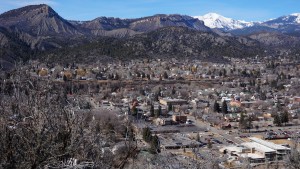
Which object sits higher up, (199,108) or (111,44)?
(111,44)

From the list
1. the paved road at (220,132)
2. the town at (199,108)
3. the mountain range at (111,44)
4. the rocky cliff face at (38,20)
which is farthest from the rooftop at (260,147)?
the rocky cliff face at (38,20)

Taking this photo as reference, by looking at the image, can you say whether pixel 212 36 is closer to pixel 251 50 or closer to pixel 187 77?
pixel 251 50

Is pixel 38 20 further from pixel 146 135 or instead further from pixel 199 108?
pixel 146 135

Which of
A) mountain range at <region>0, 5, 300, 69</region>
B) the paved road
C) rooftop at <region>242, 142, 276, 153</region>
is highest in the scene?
mountain range at <region>0, 5, 300, 69</region>

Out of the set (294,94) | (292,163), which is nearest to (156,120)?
(294,94)

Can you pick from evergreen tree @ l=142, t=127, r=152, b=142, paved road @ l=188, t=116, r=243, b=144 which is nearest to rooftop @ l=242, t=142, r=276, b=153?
paved road @ l=188, t=116, r=243, b=144

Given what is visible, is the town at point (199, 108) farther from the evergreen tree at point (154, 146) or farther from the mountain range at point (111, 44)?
the mountain range at point (111, 44)

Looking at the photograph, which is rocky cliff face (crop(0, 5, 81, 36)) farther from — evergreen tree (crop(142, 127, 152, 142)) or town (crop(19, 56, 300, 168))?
evergreen tree (crop(142, 127, 152, 142))

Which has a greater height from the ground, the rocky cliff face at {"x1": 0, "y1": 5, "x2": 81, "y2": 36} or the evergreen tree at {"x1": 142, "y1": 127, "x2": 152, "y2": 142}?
the rocky cliff face at {"x1": 0, "y1": 5, "x2": 81, "y2": 36}

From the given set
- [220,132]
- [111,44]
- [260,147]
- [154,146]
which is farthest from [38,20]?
[154,146]
